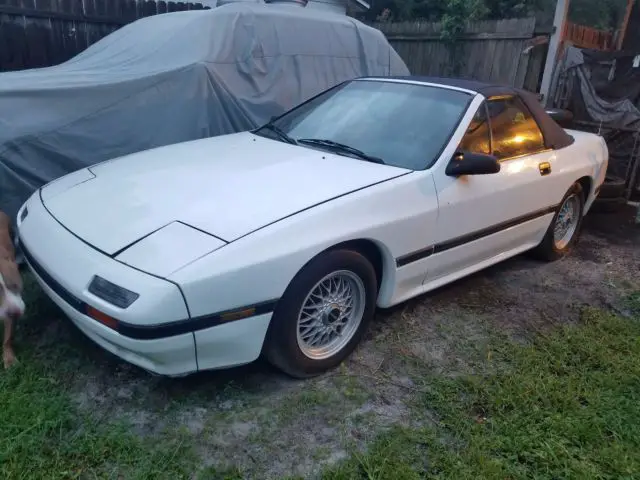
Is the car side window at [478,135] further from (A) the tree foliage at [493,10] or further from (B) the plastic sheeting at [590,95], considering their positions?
(A) the tree foliage at [493,10]

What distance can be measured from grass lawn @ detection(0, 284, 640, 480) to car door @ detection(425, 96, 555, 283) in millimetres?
789

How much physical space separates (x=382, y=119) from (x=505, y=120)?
38.9 inches

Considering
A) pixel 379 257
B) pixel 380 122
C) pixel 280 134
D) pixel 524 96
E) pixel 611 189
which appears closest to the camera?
pixel 379 257

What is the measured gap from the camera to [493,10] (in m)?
11.1

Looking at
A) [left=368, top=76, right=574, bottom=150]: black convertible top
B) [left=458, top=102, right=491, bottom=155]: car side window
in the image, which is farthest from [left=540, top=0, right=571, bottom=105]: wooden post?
[left=458, top=102, right=491, bottom=155]: car side window

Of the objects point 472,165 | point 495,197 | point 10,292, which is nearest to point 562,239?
point 495,197

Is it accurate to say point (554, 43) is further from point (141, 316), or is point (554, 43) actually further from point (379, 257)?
point (141, 316)

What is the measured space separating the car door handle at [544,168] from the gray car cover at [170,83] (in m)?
2.57

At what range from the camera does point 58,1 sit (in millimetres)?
6688

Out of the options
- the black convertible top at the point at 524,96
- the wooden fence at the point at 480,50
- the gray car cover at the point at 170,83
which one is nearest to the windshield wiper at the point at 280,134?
the black convertible top at the point at 524,96

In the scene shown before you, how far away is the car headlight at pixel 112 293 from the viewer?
232cm

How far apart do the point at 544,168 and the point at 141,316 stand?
321cm

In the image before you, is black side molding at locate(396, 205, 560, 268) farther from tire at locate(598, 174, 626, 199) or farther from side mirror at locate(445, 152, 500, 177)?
tire at locate(598, 174, 626, 199)

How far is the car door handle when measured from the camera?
4.14m
